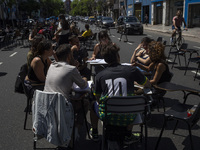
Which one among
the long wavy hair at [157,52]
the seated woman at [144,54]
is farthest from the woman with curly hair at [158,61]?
the seated woman at [144,54]

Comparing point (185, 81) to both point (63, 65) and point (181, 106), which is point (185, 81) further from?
point (63, 65)

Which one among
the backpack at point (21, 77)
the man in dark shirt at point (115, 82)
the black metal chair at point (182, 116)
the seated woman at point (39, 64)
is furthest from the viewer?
the backpack at point (21, 77)

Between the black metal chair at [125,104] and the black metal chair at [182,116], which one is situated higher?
the black metal chair at [125,104]

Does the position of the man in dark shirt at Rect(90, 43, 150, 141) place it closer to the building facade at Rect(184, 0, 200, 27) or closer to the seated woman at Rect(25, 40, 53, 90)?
the seated woman at Rect(25, 40, 53, 90)

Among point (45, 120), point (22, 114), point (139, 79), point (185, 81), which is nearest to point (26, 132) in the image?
point (22, 114)

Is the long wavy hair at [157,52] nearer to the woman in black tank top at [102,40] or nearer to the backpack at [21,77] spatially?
the woman in black tank top at [102,40]

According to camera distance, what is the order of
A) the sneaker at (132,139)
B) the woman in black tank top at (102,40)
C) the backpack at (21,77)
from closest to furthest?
the sneaker at (132,139) → the backpack at (21,77) → the woman in black tank top at (102,40)

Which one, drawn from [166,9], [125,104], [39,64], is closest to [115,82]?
[125,104]

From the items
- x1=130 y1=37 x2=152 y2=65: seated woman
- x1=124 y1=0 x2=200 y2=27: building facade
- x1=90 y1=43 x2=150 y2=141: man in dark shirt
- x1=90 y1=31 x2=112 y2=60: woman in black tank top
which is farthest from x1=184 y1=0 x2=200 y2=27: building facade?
x1=90 y1=43 x2=150 y2=141: man in dark shirt

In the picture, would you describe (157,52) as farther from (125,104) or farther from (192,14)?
(192,14)

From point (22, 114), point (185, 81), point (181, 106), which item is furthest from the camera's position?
point (185, 81)

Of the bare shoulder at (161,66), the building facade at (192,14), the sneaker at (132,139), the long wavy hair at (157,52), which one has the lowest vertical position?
the sneaker at (132,139)

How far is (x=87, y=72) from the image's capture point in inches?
246

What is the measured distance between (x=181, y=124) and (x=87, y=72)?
2.68 meters
